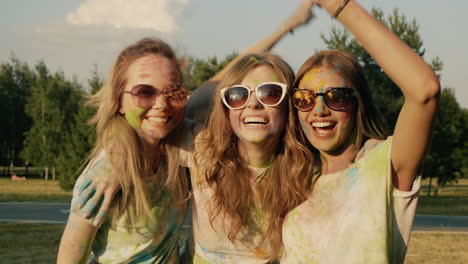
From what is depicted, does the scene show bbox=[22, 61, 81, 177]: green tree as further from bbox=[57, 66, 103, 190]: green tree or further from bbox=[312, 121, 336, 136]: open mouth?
bbox=[312, 121, 336, 136]: open mouth

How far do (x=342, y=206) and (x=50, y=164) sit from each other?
4058 centimetres

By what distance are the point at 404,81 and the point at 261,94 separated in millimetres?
1046

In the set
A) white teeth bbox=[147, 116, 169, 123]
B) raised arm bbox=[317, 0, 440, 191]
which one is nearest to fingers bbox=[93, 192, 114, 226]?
white teeth bbox=[147, 116, 169, 123]

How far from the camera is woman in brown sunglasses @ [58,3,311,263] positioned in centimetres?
272

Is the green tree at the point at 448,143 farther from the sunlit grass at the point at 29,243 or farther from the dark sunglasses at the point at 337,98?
the dark sunglasses at the point at 337,98

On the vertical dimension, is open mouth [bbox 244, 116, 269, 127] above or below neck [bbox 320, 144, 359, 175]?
above

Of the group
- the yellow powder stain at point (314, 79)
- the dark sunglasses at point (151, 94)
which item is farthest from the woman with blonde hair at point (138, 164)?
the yellow powder stain at point (314, 79)

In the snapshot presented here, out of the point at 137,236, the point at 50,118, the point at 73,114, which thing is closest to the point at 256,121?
the point at 137,236

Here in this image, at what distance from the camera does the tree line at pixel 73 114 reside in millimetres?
22094

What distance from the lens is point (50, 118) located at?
4062 cm

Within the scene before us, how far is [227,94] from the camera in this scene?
2.97 m

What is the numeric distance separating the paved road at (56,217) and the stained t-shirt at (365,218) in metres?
11.0

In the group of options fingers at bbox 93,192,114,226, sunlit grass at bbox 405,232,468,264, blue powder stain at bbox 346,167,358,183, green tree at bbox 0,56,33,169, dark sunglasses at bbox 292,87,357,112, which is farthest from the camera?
green tree at bbox 0,56,33,169

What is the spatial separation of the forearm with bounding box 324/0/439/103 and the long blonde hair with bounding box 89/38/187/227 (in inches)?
51.1
